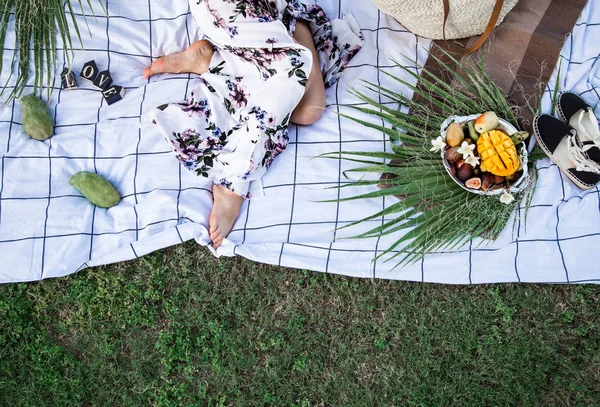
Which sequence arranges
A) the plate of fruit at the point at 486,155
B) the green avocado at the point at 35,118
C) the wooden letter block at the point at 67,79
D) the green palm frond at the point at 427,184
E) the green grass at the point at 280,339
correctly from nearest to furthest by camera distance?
the plate of fruit at the point at 486,155 → the green palm frond at the point at 427,184 → the green grass at the point at 280,339 → the green avocado at the point at 35,118 → the wooden letter block at the point at 67,79

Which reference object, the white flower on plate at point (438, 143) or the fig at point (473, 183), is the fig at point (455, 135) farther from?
the fig at point (473, 183)

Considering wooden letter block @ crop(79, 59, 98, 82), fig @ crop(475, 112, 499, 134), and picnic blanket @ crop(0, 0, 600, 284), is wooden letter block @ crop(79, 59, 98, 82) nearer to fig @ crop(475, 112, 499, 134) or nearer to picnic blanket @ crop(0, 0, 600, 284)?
picnic blanket @ crop(0, 0, 600, 284)

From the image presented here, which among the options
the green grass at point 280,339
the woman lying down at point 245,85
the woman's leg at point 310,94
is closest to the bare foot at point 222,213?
the woman lying down at point 245,85

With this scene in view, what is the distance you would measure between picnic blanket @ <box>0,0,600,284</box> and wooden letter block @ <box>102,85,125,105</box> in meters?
0.03

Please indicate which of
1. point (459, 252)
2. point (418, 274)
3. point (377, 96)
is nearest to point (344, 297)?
point (418, 274)

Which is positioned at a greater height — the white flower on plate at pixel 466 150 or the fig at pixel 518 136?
the fig at pixel 518 136

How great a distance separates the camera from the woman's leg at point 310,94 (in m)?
2.57

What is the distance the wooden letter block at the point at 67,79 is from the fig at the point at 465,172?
1.73 meters

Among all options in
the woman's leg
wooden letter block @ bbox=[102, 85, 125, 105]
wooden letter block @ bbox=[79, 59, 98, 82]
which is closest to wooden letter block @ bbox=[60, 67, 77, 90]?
wooden letter block @ bbox=[79, 59, 98, 82]

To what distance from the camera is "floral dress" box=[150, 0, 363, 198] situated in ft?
7.93

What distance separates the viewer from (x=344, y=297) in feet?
8.50

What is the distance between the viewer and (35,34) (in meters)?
2.67

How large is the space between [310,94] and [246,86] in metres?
0.27

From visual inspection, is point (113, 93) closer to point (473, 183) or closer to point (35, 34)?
point (35, 34)
